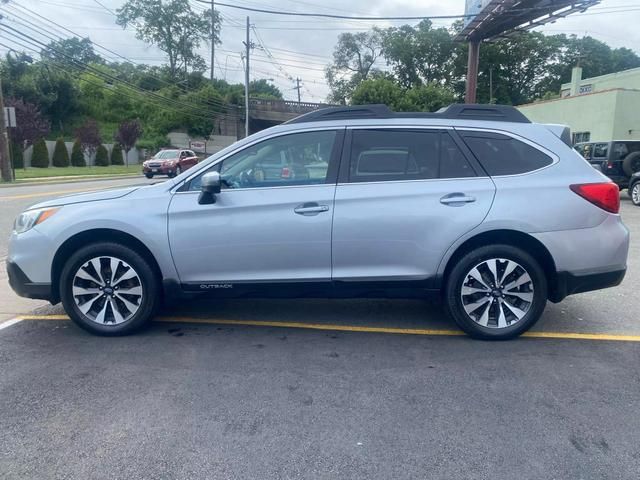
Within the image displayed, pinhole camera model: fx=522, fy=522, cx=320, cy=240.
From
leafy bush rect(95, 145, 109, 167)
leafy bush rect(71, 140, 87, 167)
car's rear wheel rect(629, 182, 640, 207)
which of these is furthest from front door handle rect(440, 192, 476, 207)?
leafy bush rect(95, 145, 109, 167)

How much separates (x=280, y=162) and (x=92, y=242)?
5.71 feet

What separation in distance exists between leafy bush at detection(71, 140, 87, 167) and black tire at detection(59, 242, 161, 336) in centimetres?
4070

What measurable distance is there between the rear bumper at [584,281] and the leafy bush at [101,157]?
44.3 meters

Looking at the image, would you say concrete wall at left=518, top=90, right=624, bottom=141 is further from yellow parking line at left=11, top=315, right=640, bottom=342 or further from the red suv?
yellow parking line at left=11, top=315, right=640, bottom=342

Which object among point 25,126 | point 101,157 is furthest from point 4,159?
point 101,157

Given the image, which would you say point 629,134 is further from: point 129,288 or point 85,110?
point 85,110

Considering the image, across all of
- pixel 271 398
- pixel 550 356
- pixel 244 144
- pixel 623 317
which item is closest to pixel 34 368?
pixel 271 398

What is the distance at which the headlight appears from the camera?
14.7 ft

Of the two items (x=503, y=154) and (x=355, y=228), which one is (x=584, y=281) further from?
(x=355, y=228)

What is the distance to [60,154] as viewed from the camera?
39.3 meters

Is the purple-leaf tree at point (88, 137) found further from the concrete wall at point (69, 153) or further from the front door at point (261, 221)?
the front door at point (261, 221)

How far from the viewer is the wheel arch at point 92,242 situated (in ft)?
14.4

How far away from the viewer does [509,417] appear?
3.16m

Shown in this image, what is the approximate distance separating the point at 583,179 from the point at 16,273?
4.82 metres
